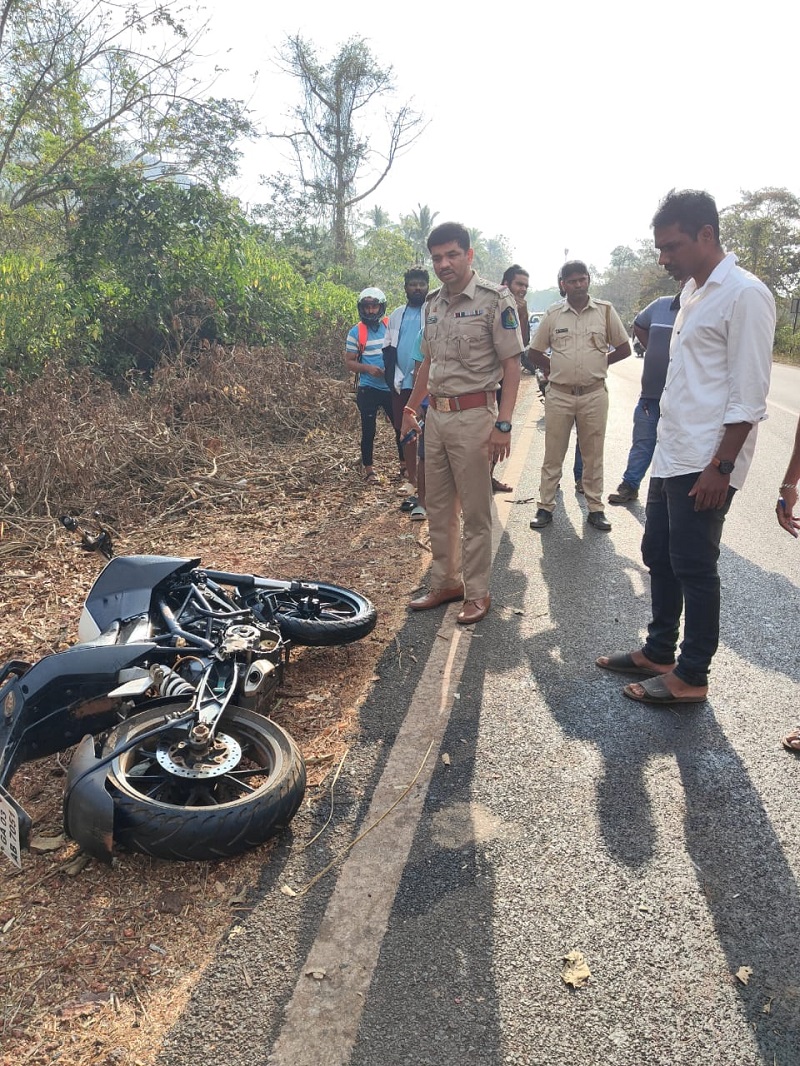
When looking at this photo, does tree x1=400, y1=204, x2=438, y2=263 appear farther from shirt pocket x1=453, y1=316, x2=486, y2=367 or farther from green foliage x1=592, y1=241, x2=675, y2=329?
shirt pocket x1=453, y1=316, x2=486, y2=367

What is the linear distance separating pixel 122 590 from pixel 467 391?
2200mm

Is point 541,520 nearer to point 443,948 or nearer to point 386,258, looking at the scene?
point 443,948

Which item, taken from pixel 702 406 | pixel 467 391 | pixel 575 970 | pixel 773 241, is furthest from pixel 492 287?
pixel 773 241

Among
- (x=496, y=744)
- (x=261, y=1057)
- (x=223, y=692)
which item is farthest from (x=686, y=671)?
(x=261, y=1057)

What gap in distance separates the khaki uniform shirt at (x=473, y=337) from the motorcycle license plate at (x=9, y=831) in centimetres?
306

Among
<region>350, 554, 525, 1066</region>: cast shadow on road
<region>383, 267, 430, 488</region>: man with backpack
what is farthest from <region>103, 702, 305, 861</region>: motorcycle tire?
<region>383, 267, 430, 488</region>: man with backpack

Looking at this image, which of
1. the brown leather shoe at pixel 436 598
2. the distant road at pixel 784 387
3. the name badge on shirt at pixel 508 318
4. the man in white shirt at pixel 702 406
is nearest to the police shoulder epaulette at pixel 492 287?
the name badge on shirt at pixel 508 318

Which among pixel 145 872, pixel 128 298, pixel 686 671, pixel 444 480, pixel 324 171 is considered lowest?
pixel 145 872

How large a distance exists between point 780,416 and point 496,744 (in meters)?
10.6

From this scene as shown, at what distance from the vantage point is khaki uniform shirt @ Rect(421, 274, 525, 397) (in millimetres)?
4191

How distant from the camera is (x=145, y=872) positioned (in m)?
2.45

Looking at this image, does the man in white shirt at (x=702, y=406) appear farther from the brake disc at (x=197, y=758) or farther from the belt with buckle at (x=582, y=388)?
the belt with buckle at (x=582, y=388)

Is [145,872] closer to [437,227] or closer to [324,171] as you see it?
[437,227]

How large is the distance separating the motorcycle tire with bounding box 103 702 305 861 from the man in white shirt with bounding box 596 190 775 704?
5.82 feet
